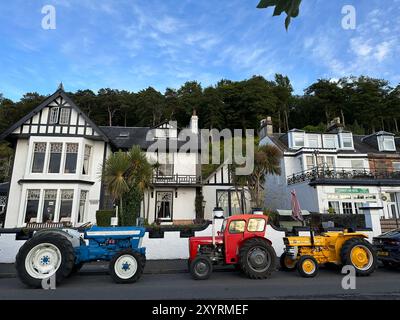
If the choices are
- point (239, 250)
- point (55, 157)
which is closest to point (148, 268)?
point (239, 250)

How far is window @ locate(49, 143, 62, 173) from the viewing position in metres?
17.9

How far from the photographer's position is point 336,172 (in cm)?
2216

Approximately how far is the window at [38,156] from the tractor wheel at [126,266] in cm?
1375

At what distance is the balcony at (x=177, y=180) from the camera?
20609mm

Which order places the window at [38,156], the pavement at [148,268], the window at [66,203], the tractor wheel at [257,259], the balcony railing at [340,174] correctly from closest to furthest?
the tractor wheel at [257,259] → the pavement at [148,268] → the window at [66,203] → the window at [38,156] → the balcony railing at [340,174]

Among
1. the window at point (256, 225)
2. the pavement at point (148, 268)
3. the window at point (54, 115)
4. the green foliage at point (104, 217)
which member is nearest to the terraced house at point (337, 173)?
the window at point (256, 225)

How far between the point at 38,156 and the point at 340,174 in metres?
23.9

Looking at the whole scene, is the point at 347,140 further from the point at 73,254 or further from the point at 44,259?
the point at 44,259

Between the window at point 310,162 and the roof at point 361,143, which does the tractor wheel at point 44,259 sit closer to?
the window at point 310,162

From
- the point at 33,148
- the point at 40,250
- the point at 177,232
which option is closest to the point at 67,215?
the point at 33,148

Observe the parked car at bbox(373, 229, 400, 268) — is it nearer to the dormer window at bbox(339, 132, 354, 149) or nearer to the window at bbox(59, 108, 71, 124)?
the dormer window at bbox(339, 132, 354, 149)

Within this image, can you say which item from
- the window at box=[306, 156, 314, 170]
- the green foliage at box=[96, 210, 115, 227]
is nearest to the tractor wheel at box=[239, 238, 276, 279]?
the green foliage at box=[96, 210, 115, 227]

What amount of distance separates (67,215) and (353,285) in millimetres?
16631

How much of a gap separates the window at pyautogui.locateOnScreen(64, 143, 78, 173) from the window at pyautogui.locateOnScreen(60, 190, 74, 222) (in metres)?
1.58
